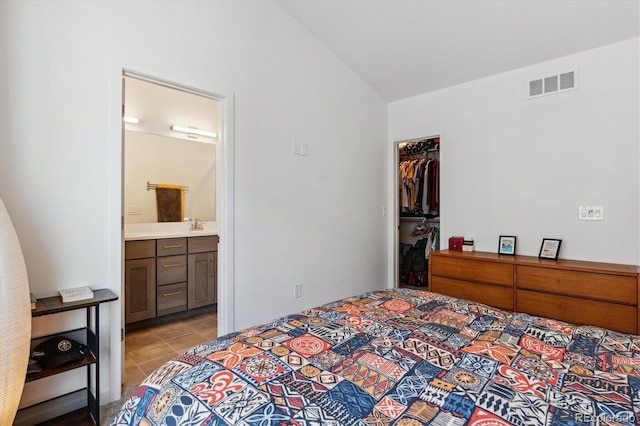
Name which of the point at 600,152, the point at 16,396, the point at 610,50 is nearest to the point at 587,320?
the point at 600,152

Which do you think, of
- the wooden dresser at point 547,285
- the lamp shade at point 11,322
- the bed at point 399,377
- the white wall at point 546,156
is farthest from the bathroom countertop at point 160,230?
the white wall at point 546,156

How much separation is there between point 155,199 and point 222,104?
1.64m

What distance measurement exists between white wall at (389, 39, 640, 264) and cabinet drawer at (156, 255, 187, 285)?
2.83 metres

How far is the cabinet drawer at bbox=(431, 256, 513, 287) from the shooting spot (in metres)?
2.76

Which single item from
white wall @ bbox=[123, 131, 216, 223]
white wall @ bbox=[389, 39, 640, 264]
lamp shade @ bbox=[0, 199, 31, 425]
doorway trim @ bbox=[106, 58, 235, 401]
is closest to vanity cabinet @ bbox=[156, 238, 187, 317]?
white wall @ bbox=[123, 131, 216, 223]

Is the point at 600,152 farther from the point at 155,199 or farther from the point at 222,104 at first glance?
the point at 155,199

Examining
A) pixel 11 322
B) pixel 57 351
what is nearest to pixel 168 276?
pixel 57 351

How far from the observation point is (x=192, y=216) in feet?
12.7

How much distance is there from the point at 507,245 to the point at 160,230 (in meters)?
3.54

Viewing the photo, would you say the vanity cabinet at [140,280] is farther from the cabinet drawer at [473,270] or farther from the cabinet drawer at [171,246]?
the cabinet drawer at [473,270]

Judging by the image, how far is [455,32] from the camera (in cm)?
280

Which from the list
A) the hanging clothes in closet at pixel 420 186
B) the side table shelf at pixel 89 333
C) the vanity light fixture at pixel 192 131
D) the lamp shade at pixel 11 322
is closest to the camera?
the lamp shade at pixel 11 322

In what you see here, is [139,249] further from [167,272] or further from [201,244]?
[201,244]

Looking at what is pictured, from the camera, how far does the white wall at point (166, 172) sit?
3.46 meters
